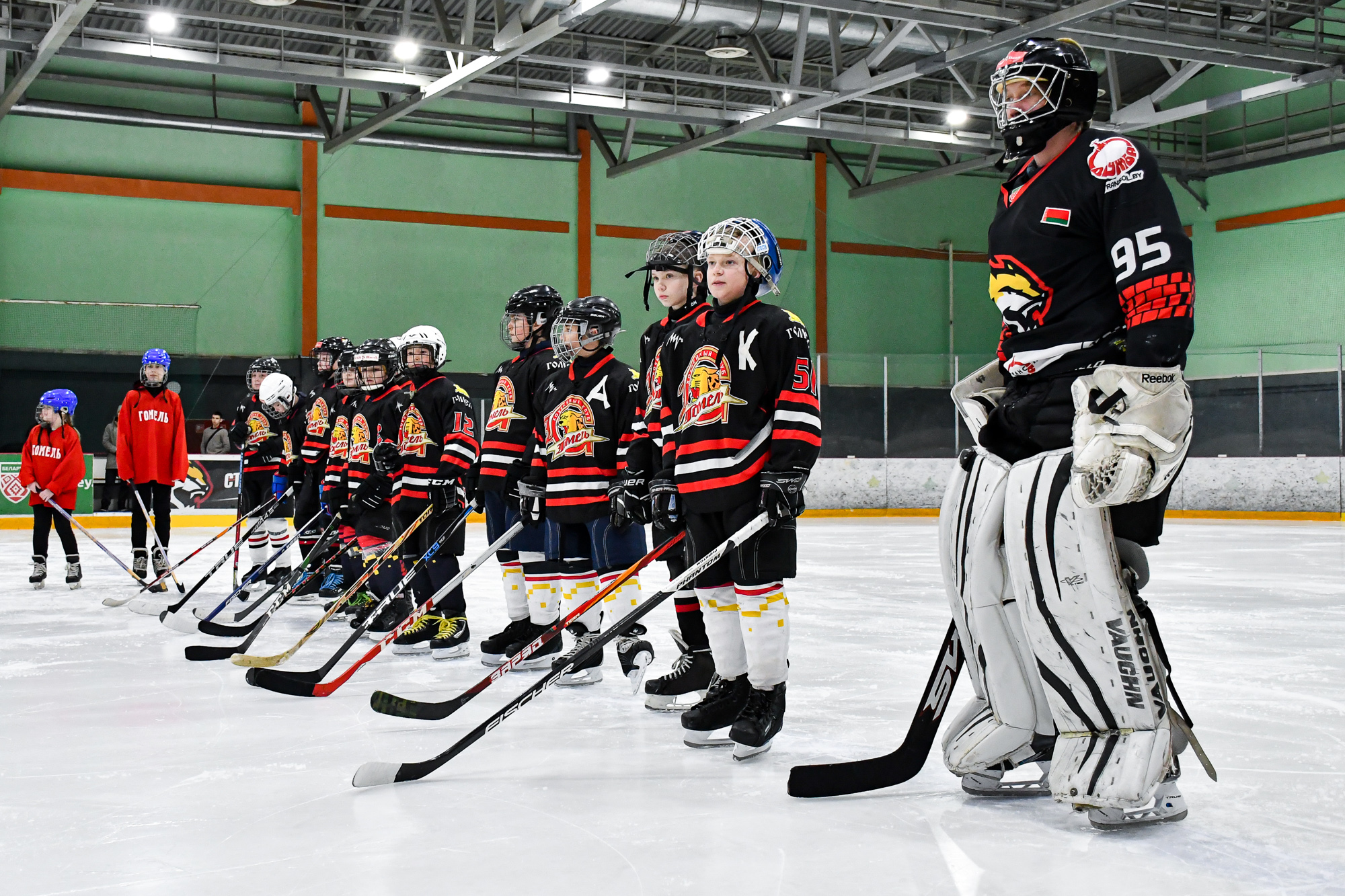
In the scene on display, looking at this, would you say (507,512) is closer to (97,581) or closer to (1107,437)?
(1107,437)

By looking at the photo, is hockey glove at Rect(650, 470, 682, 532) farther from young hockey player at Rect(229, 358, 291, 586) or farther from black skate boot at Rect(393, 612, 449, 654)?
young hockey player at Rect(229, 358, 291, 586)

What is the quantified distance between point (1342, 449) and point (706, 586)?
10.6 meters

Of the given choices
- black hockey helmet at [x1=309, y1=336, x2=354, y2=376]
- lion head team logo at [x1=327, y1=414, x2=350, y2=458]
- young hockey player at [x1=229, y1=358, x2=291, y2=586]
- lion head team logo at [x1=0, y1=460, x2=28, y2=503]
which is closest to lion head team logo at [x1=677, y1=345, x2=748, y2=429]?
lion head team logo at [x1=327, y1=414, x2=350, y2=458]

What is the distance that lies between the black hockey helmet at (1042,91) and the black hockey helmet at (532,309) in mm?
2207

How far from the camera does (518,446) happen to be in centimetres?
396

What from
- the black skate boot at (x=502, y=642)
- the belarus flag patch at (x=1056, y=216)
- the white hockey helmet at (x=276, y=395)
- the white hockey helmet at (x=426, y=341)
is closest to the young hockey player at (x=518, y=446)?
the black skate boot at (x=502, y=642)

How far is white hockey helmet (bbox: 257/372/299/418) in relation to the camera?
6.29 m

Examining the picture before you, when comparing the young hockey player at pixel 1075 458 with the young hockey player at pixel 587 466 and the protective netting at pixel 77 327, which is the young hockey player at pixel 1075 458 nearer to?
the young hockey player at pixel 587 466

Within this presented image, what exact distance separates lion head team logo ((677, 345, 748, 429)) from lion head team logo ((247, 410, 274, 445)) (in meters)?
4.48

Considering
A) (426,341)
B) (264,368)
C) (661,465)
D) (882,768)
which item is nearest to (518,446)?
(426,341)

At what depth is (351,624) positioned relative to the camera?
4836 mm

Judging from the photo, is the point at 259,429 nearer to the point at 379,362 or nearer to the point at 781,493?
the point at 379,362

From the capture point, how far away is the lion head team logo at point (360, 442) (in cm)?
482

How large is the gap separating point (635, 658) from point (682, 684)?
1.00ft
